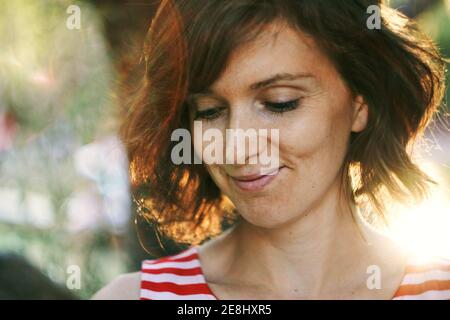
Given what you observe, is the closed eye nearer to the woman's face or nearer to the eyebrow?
the woman's face

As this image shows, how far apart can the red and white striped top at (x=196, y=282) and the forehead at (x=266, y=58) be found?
21.1 inches

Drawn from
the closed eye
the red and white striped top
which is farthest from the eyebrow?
the red and white striped top

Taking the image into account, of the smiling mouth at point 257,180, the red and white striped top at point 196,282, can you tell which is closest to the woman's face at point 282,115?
the smiling mouth at point 257,180

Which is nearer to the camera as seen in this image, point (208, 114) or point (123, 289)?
point (208, 114)

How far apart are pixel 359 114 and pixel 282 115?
282 millimetres

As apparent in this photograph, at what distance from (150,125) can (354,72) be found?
0.58m

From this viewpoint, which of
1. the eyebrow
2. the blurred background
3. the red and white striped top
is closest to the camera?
the eyebrow

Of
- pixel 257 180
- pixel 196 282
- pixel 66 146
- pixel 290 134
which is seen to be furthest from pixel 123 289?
pixel 66 146

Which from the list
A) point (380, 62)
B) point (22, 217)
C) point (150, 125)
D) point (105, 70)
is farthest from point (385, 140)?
point (22, 217)

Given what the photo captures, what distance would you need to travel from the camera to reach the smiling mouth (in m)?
1.74

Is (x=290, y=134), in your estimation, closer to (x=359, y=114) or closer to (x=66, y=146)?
(x=359, y=114)

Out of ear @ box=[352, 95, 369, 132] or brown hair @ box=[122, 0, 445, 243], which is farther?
ear @ box=[352, 95, 369, 132]

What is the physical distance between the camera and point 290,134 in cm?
171
